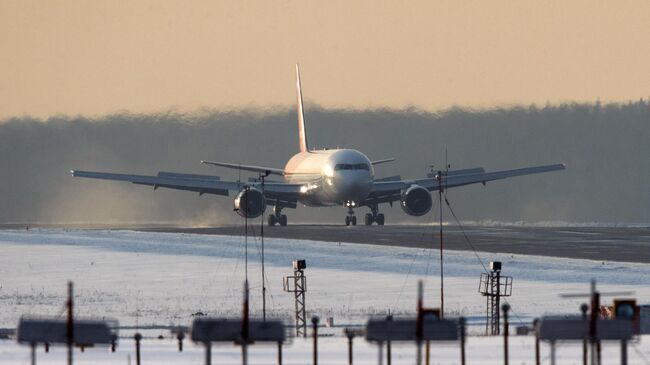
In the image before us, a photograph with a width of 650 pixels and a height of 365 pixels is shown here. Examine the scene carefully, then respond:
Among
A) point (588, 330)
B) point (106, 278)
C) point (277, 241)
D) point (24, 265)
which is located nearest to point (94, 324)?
point (588, 330)

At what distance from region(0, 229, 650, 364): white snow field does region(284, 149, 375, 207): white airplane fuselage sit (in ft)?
68.6

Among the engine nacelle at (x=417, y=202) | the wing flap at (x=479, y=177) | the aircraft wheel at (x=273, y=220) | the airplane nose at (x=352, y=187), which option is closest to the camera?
the airplane nose at (x=352, y=187)

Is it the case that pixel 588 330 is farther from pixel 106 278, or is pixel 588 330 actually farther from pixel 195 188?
pixel 195 188

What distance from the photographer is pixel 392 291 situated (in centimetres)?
6494

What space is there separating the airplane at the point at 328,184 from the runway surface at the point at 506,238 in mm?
2440

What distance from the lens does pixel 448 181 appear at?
128125 mm

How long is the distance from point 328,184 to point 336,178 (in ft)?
6.00

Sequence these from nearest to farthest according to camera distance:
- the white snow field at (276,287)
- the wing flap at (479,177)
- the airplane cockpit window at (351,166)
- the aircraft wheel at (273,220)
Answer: the white snow field at (276,287) < the airplane cockpit window at (351,166) < the aircraft wheel at (273,220) < the wing flap at (479,177)

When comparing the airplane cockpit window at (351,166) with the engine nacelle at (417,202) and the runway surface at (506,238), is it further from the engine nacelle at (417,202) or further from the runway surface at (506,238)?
the engine nacelle at (417,202)

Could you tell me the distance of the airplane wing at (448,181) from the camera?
123875 mm

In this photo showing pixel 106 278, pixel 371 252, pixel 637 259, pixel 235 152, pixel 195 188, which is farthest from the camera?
pixel 235 152

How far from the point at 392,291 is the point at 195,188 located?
61475 millimetres

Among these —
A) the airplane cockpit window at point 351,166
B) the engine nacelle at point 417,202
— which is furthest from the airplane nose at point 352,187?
the engine nacelle at point 417,202

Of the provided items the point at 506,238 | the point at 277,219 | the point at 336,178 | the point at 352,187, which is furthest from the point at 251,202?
the point at 506,238
